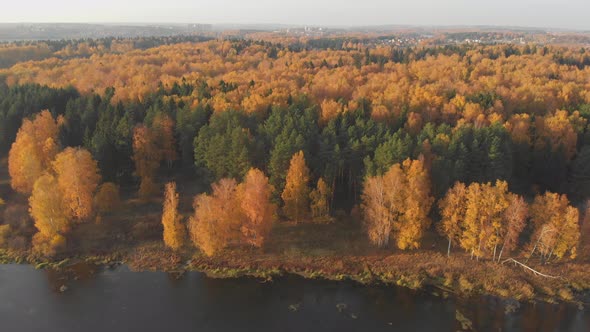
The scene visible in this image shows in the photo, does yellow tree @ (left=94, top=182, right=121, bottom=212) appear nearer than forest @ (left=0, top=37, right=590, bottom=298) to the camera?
No

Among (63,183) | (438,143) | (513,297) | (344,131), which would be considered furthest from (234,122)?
(513,297)

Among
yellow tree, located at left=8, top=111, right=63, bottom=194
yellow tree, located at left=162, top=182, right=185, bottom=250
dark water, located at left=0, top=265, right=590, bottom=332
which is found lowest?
dark water, located at left=0, top=265, right=590, bottom=332

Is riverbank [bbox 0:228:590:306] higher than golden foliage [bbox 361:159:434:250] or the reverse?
the reverse

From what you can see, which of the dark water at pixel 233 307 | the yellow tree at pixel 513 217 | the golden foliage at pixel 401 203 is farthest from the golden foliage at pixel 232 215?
the yellow tree at pixel 513 217

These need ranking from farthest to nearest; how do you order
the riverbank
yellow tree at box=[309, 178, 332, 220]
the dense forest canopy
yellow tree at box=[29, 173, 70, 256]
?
yellow tree at box=[309, 178, 332, 220], yellow tree at box=[29, 173, 70, 256], the dense forest canopy, the riverbank

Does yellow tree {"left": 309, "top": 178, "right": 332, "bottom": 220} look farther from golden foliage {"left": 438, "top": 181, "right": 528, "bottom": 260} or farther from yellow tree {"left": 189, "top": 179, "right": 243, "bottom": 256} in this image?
golden foliage {"left": 438, "top": 181, "right": 528, "bottom": 260}

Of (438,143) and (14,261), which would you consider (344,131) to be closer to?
(438,143)

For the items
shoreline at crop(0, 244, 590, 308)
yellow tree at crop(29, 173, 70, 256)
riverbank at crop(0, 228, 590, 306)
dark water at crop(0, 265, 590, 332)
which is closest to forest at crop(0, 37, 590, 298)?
yellow tree at crop(29, 173, 70, 256)

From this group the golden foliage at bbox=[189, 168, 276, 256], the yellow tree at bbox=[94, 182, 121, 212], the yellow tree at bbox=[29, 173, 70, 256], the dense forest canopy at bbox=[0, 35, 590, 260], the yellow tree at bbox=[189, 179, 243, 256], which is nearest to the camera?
the yellow tree at bbox=[189, 179, 243, 256]
